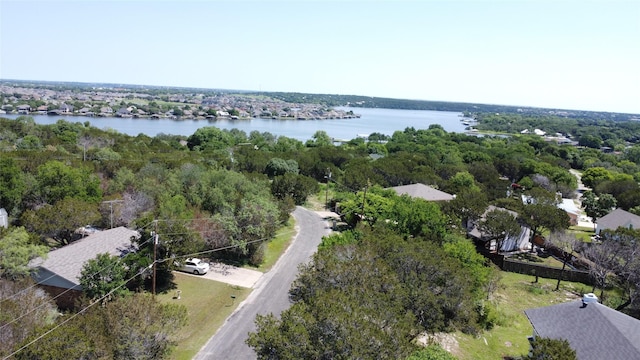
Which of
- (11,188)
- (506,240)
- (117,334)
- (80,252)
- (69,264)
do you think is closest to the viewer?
(117,334)

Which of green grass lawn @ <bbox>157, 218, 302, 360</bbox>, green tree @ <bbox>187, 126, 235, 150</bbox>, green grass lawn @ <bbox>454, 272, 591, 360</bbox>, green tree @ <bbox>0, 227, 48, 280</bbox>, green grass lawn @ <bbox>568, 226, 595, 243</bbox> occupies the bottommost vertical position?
green grass lawn @ <bbox>568, 226, 595, 243</bbox>

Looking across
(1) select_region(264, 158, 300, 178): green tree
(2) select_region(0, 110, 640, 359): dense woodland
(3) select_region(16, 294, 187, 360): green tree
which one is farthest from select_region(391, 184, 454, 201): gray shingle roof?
(3) select_region(16, 294, 187, 360): green tree

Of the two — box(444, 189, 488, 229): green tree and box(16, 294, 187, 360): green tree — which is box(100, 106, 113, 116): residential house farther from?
box(16, 294, 187, 360): green tree

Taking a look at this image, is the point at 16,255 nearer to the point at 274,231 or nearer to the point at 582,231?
the point at 274,231

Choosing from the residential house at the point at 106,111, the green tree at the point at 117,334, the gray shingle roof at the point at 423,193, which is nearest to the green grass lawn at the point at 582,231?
the gray shingle roof at the point at 423,193

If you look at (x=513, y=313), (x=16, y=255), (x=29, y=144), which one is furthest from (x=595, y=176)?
(x=29, y=144)

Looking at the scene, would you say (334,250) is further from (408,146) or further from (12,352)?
(408,146)

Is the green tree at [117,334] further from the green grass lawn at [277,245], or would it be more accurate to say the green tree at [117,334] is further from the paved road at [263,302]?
the green grass lawn at [277,245]
